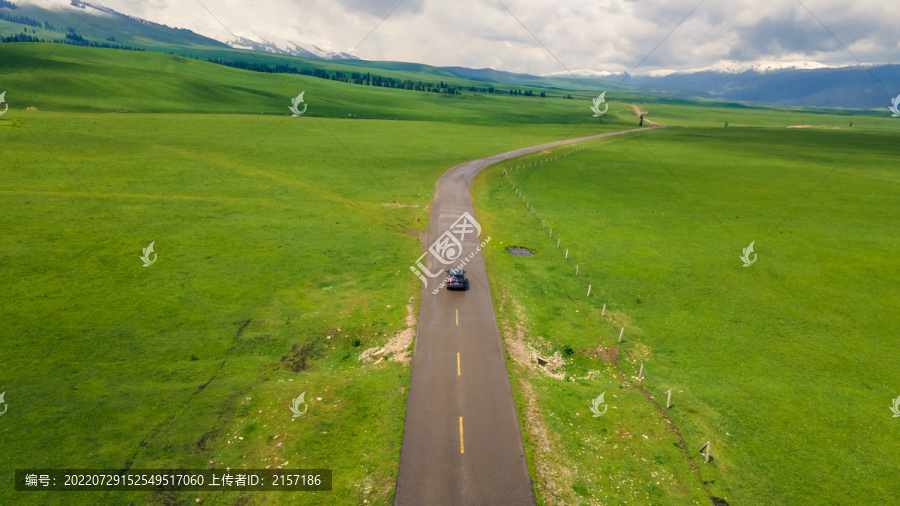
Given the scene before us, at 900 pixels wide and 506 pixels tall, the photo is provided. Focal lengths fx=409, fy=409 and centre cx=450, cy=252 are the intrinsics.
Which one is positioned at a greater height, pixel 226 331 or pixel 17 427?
pixel 226 331

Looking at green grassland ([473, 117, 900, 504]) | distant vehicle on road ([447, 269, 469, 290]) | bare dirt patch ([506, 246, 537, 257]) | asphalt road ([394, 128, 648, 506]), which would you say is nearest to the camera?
asphalt road ([394, 128, 648, 506])

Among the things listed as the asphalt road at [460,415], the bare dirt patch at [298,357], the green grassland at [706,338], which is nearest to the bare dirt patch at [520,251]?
the green grassland at [706,338]

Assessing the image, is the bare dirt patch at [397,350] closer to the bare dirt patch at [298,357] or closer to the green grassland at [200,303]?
the green grassland at [200,303]

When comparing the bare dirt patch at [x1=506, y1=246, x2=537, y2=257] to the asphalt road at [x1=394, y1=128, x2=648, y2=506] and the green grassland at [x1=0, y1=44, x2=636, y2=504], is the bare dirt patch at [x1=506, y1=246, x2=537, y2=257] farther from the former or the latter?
the green grassland at [x1=0, y1=44, x2=636, y2=504]

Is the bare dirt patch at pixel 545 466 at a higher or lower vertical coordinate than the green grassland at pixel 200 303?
lower

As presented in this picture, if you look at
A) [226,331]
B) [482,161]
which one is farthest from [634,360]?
[482,161]

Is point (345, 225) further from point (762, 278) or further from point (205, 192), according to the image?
point (762, 278)

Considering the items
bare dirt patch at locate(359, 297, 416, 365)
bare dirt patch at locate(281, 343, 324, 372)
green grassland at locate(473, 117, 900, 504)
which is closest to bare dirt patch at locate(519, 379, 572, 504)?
green grassland at locate(473, 117, 900, 504)
